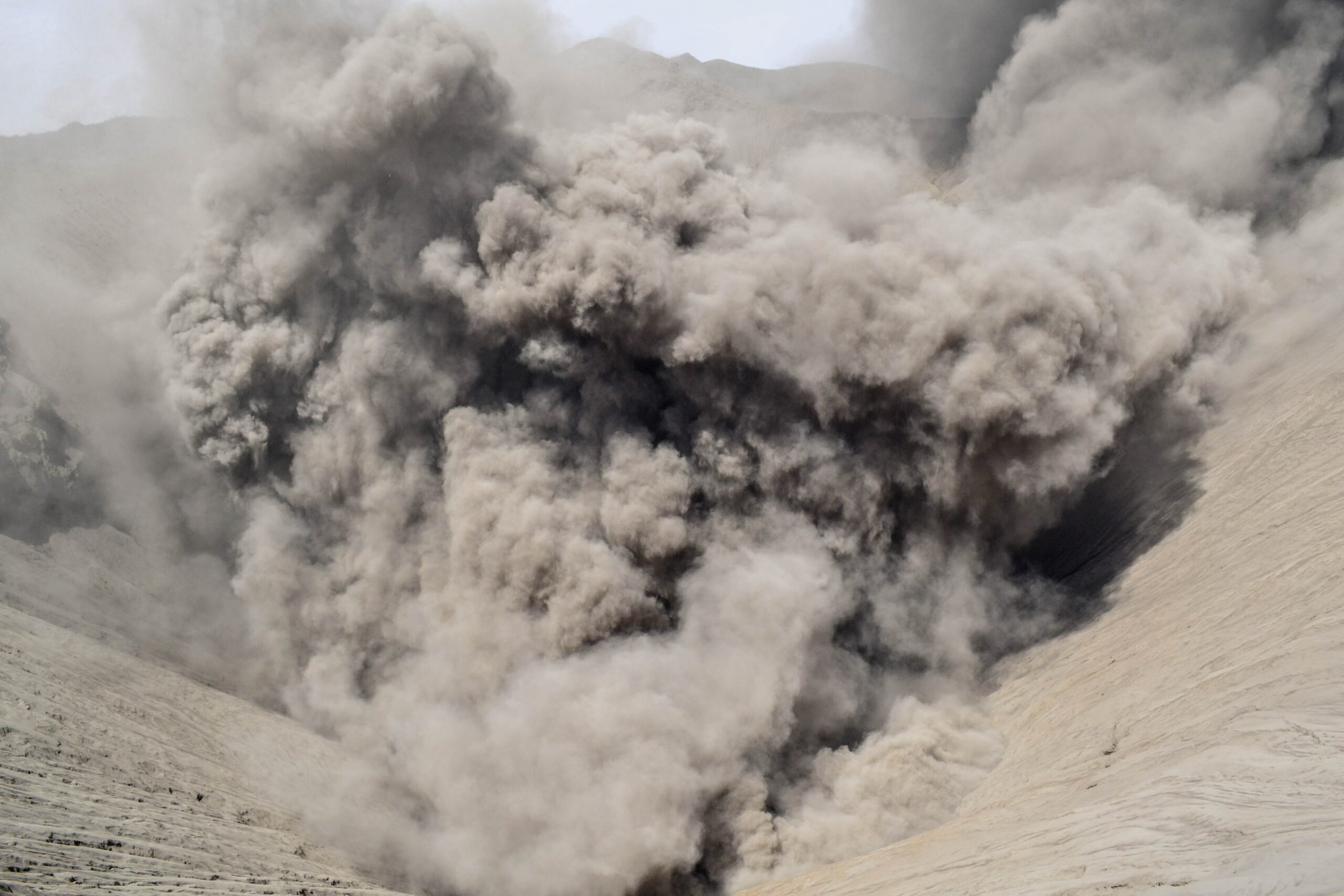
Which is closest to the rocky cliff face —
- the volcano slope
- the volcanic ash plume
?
the volcanic ash plume

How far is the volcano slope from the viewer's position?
22.5ft

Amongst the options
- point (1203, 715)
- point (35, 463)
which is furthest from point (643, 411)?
point (35, 463)

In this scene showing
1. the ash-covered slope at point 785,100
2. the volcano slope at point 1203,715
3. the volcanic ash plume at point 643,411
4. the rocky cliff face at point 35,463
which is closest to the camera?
the volcano slope at point 1203,715

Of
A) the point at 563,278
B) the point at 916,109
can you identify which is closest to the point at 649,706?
the point at 563,278

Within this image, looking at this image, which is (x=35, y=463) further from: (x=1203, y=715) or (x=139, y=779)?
(x=1203, y=715)

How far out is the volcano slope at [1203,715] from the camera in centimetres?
686

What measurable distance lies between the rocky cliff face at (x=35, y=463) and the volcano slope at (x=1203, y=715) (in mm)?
17936

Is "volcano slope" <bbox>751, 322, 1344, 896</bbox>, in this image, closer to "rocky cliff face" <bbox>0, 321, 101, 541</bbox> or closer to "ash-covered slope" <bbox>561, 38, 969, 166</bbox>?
"ash-covered slope" <bbox>561, 38, 969, 166</bbox>

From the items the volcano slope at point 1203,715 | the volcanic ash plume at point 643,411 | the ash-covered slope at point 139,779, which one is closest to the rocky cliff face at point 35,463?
the volcanic ash plume at point 643,411

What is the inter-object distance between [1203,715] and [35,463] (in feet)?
76.2

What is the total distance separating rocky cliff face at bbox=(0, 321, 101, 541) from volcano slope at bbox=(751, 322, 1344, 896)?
17936 mm

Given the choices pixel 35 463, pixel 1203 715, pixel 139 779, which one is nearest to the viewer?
pixel 1203 715

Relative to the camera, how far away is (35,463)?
19.1 m

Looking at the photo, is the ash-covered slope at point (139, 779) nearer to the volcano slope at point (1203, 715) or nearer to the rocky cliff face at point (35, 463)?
the rocky cliff face at point (35, 463)
